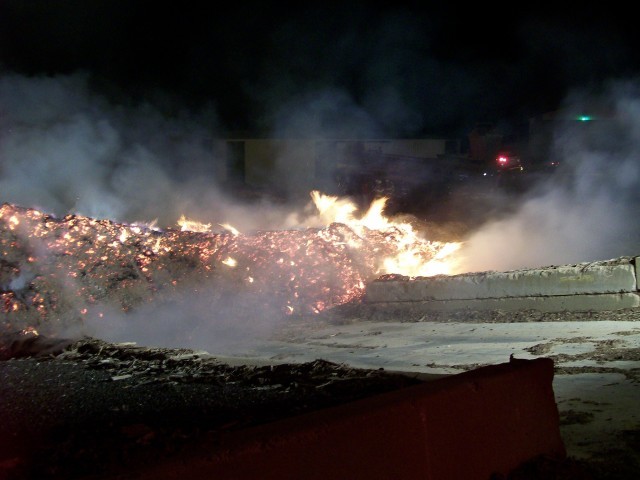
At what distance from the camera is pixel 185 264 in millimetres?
9219

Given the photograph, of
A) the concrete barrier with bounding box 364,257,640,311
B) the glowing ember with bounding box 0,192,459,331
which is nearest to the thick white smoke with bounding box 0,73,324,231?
the glowing ember with bounding box 0,192,459,331

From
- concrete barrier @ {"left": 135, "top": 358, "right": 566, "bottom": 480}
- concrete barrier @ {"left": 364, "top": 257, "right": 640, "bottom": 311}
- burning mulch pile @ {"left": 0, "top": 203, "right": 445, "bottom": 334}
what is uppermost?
burning mulch pile @ {"left": 0, "top": 203, "right": 445, "bottom": 334}

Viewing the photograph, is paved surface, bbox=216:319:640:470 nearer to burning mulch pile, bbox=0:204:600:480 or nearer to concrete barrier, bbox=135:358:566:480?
concrete barrier, bbox=135:358:566:480

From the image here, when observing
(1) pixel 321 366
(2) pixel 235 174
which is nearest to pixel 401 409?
(1) pixel 321 366

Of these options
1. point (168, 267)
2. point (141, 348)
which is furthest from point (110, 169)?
point (141, 348)

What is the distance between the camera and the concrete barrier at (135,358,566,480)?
1.89 meters

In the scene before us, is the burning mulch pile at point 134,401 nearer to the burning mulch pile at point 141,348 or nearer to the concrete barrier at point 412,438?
the burning mulch pile at point 141,348

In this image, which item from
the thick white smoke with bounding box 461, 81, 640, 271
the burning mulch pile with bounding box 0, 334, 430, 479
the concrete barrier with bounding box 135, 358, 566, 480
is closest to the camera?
the concrete barrier with bounding box 135, 358, 566, 480

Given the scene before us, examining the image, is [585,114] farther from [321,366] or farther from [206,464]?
[206,464]

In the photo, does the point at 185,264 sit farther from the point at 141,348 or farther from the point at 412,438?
the point at 412,438

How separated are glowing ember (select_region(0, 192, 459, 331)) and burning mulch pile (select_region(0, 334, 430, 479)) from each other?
11.6ft

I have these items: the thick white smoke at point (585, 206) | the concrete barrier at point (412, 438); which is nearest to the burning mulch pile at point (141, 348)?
the concrete barrier at point (412, 438)

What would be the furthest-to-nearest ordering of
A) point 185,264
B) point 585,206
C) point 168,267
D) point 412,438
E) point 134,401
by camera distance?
point 585,206 → point 185,264 → point 168,267 → point 134,401 → point 412,438

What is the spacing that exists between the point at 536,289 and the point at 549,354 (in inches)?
84.6
